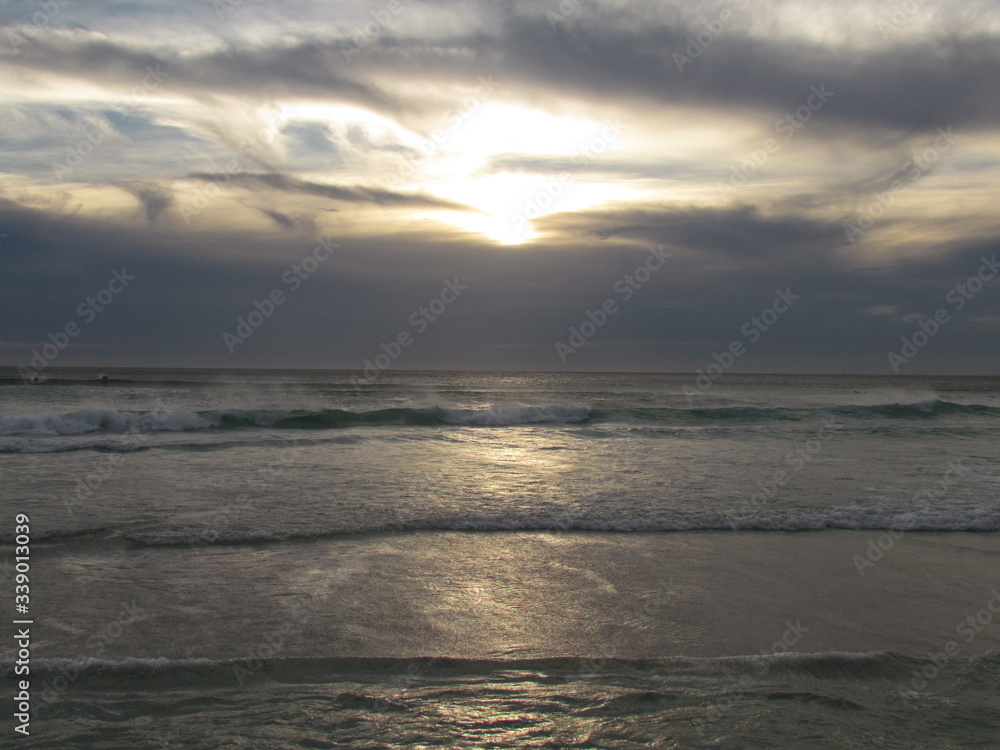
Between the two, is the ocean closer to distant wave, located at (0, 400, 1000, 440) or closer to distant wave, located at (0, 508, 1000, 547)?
distant wave, located at (0, 508, 1000, 547)

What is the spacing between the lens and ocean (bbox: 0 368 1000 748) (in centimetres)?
420

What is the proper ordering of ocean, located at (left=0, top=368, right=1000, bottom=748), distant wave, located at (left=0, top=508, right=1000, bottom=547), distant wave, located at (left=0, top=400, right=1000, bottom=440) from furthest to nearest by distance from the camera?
distant wave, located at (left=0, top=400, right=1000, bottom=440) → distant wave, located at (left=0, top=508, right=1000, bottom=547) → ocean, located at (left=0, top=368, right=1000, bottom=748)

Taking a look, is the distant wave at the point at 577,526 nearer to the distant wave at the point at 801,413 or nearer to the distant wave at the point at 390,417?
the distant wave at the point at 390,417

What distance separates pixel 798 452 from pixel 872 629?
13521 mm

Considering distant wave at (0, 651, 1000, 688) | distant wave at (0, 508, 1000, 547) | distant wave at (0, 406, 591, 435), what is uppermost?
distant wave at (0, 406, 591, 435)

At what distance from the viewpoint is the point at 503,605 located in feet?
20.4

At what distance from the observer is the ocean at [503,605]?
4195mm

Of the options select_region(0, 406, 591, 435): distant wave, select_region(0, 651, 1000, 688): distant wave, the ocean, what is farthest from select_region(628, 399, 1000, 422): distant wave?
select_region(0, 651, 1000, 688): distant wave

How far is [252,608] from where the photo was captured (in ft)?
19.6

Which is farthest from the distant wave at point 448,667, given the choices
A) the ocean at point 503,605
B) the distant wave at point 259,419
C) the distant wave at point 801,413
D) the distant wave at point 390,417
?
the distant wave at point 801,413

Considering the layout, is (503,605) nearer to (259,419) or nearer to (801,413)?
(259,419)

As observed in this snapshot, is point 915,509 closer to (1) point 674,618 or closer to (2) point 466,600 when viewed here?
(1) point 674,618

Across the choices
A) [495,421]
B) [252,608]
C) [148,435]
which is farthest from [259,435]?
[252,608]

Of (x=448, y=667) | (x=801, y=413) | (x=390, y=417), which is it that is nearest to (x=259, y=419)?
(x=390, y=417)
